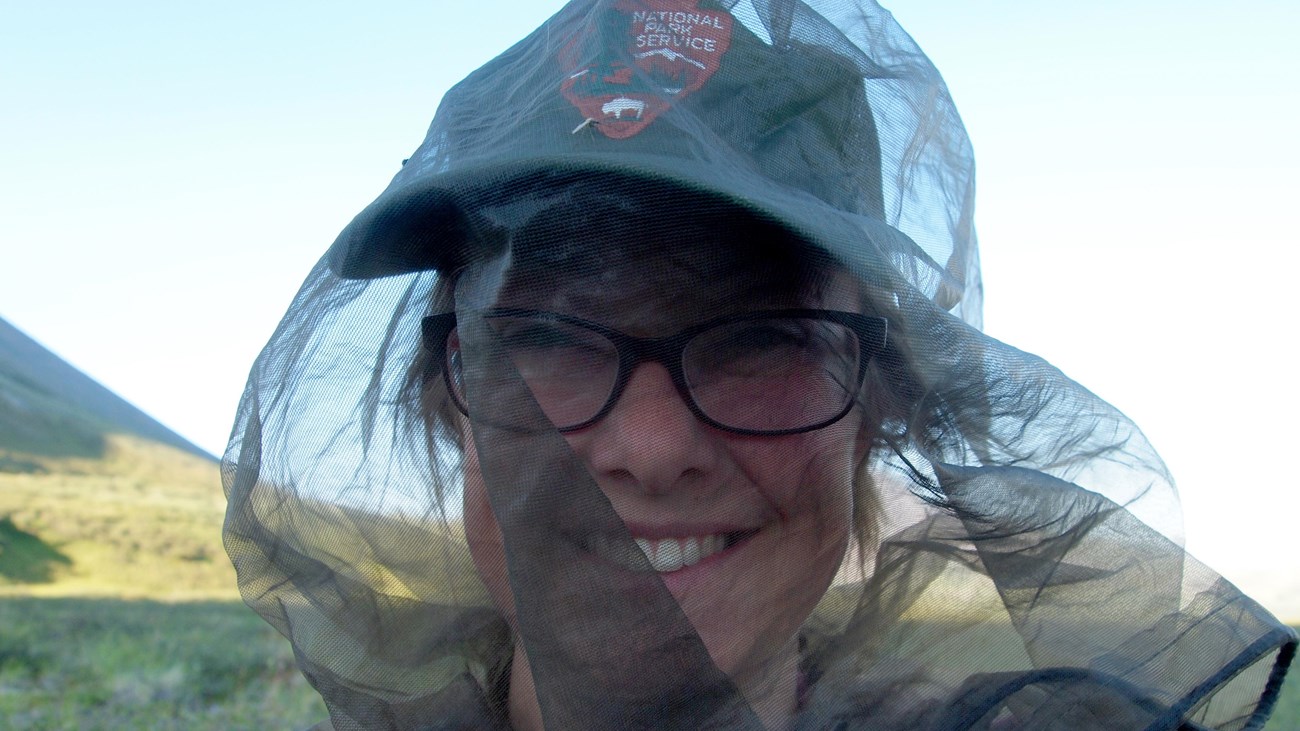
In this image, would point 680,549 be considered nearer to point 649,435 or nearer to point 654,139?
point 649,435

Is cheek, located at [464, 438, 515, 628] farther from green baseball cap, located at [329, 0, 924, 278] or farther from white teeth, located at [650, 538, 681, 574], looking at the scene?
green baseball cap, located at [329, 0, 924, 278]

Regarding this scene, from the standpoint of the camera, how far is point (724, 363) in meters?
1.20

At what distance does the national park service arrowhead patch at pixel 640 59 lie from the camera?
1.25 m

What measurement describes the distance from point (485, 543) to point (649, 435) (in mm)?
296

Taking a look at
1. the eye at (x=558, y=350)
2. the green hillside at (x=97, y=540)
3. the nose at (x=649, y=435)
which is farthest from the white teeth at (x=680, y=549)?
the green hillside at (x=97, y=540)

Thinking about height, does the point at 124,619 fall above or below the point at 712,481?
below

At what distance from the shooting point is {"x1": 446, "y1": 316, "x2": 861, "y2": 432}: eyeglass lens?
1.19 metres

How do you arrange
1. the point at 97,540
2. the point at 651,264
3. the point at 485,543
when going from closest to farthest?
the point at 651,264, the point at 485,543, the point at 97,540

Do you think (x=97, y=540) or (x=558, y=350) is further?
(x=97, y=540)

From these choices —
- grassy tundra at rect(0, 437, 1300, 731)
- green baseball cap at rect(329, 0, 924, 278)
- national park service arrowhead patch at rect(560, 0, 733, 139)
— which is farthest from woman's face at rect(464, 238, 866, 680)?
grassy tundra at rect(0, 437, 1300, 731)

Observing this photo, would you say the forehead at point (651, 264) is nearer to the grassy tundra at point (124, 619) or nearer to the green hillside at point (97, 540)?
the grassy tundra at point (124, 619)

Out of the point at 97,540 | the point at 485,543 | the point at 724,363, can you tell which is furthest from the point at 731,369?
the point at 97,540

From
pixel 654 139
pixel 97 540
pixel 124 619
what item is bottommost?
pixel 97 540

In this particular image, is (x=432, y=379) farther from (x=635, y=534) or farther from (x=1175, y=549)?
(x=1175, y=549)
